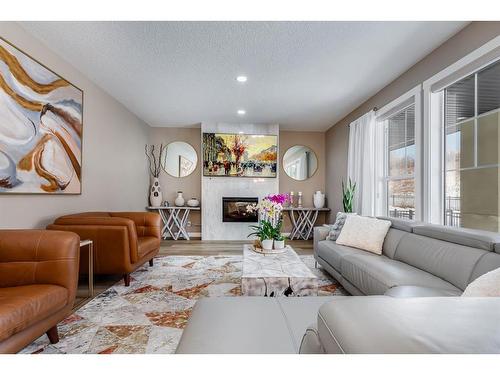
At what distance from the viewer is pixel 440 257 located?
6.34ft

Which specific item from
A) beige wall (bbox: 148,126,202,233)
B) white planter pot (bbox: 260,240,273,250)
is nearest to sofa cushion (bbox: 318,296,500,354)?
white planter pot (bbox: 260,240,273,250)

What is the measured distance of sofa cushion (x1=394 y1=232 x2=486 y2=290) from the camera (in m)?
1.69

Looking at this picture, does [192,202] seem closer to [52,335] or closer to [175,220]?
[175,220]

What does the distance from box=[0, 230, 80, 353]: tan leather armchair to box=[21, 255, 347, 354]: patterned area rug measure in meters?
0.22

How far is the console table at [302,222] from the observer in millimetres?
5914

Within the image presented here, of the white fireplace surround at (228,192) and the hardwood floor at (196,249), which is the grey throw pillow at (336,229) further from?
the white fireplace surround at (228,192)

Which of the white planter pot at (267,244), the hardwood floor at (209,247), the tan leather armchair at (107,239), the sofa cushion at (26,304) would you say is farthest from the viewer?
the hardwood floor at (209,247)

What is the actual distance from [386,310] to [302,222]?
5.60 m

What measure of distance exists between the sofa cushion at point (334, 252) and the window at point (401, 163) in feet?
3.35

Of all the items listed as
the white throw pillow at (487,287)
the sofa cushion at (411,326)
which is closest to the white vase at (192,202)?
the white throw pillow at (487,287)

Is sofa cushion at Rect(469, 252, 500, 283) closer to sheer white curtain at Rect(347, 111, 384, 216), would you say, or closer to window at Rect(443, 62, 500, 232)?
window at Rect(443, 62, 500, 232)

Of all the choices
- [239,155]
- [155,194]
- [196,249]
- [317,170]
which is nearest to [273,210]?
[196,249]
